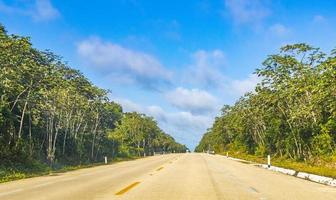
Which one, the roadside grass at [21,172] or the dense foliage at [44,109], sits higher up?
the dense foliage at [44,109]

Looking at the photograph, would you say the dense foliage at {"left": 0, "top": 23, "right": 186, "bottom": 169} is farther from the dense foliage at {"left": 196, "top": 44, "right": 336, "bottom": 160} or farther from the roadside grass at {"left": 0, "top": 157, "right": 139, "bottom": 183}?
the dense foliage at {"left": 196, "top": 44, "right": 336, "bottom": 160}

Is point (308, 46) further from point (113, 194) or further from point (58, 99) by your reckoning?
point (113, 194)

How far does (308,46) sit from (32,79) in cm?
2240

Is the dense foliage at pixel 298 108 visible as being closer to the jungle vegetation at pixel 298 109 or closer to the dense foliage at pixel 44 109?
the jungle vegetation at pixel 298 109

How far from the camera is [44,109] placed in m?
38.8

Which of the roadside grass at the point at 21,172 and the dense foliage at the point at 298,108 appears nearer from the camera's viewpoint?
the roadside grass at the point at 21,172

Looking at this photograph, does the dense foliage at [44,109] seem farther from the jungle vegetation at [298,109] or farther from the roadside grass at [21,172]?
the jungle vegetation at [298,109]

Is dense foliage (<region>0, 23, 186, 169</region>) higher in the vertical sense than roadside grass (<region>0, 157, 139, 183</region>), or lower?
higher

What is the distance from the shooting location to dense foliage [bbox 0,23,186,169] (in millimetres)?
27750

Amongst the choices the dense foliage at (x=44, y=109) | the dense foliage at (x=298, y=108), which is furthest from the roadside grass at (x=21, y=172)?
the dense foliage at (x=298, y=108)

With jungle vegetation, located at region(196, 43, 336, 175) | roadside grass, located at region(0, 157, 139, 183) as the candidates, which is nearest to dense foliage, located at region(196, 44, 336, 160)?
jungle vegetation, located at region(196, 43, 336, 175)

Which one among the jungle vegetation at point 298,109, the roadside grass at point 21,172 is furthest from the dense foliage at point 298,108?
the roadside grass at point 21,172

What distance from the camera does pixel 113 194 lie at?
1279 centimetres

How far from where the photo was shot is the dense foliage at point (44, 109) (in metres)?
27.8
